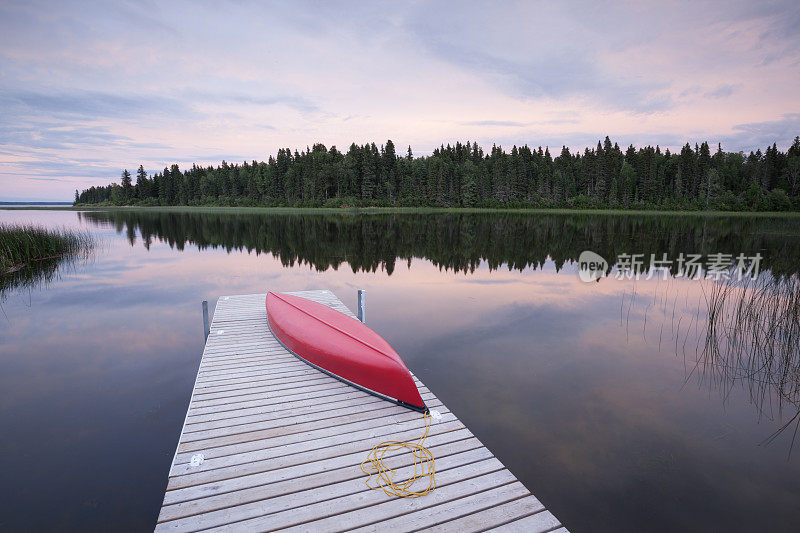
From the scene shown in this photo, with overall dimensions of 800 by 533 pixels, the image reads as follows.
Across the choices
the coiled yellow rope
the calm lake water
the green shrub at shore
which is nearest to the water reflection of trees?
the calm lake water

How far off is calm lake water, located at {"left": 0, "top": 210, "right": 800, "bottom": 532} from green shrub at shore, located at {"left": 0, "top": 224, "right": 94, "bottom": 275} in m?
3.41

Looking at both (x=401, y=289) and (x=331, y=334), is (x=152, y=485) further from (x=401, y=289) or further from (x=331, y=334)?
(x=401, y=289)

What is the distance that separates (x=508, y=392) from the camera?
21.8ft

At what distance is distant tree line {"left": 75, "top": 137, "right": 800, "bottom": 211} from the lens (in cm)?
7429

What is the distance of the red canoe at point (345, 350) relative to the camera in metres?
5.21

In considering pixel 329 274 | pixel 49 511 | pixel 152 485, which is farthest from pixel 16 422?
pixel 329 274

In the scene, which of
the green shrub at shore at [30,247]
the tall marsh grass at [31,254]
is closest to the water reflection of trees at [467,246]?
the green shrub at shore at [30,247]

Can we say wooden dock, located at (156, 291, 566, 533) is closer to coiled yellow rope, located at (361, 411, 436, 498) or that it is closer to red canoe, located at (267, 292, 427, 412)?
coiled yellow rope, located at (361, 411, 436, 498)

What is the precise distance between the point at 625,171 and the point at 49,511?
98.5m

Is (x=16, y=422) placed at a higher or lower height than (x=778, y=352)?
lower

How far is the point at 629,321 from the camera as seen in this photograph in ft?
34.2

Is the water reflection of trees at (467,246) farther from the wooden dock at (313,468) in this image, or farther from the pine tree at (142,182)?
the pine tree at (142,182)

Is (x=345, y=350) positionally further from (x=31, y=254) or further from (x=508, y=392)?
(x=31, y=254)

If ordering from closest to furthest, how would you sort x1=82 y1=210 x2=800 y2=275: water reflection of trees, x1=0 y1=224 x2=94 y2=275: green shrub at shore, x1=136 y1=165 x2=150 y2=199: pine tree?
x1=0 y1=224 x2=94 y2=275: green shrub at shore < x1=82 y1=210 x2=800 y2=275: water reflection of trees < x1=136 y1=165 x2=150 y2=199: pine tree
